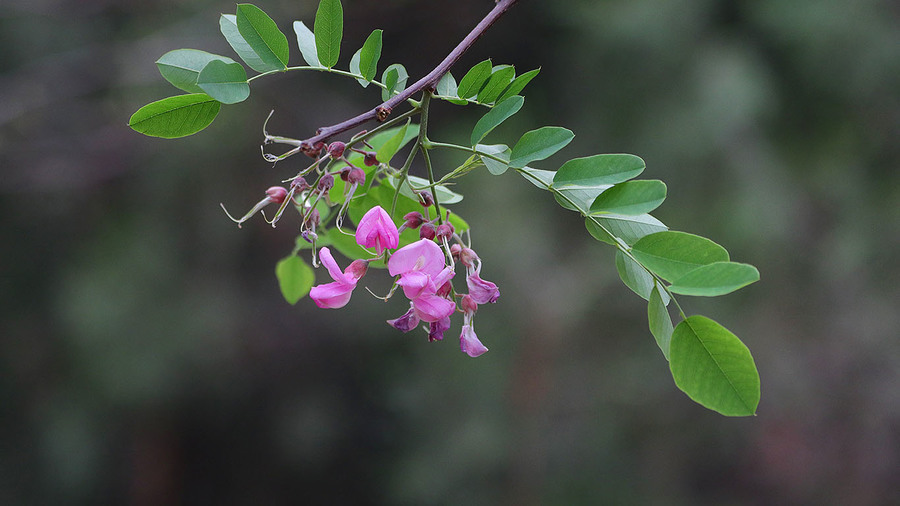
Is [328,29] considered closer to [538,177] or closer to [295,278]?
[538,177]

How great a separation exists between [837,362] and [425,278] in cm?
229

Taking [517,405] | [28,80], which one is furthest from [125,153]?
[517,405]

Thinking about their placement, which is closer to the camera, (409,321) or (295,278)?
(409,321)

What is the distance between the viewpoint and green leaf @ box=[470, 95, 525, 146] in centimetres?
44

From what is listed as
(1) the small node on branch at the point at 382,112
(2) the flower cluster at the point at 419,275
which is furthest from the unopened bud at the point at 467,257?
(1) the small node on branch at the point at 382,112

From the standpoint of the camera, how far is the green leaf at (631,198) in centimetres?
43

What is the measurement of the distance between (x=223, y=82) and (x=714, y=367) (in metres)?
0.33

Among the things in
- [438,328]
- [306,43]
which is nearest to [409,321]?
[438,328]

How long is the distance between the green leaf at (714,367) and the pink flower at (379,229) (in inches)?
6.7

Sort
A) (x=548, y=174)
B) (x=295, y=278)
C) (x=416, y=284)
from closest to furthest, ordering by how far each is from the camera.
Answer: (x=416, y=284) → (x=548, y=174) → (x=295, y=278)

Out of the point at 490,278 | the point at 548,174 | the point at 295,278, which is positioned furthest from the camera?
the point at 490,278

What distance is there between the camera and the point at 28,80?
2.23 meters

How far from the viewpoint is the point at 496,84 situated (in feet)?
1.52

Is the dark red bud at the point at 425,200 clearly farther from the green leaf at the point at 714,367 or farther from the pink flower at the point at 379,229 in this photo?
the green leaf at the point at 714,367
